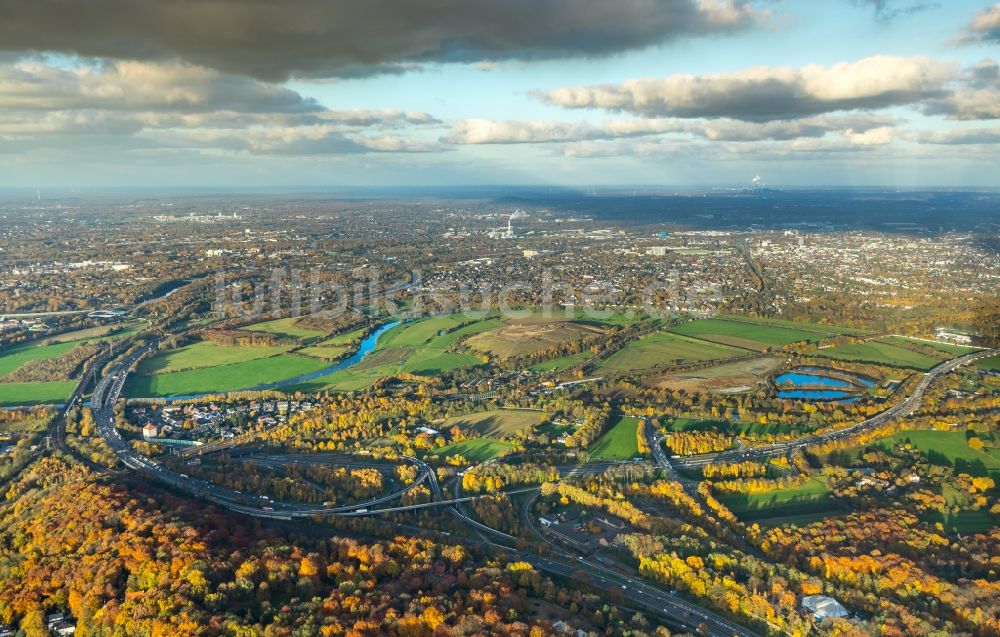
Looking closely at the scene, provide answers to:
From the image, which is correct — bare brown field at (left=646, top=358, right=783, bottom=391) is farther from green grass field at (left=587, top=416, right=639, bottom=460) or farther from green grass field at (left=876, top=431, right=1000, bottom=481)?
green grass field at (left=876, top=431, right=1000, bottom=481)

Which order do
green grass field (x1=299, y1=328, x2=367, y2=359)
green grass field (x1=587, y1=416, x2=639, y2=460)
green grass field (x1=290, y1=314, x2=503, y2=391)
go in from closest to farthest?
green grass field (x1=587, y1=416, x2=639, y2=460) < green grass field (x1=290, y1=314, x2=503, y2=391) < green grass field (x1=299, y1=328, x2=367, y2=359)

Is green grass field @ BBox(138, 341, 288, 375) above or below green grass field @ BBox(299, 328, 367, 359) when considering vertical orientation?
below

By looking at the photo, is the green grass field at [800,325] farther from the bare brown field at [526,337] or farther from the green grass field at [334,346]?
the green grass field at [334,346]

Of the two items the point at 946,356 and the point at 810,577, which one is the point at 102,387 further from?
the point at 946,356

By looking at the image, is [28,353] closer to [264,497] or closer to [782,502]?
[264,497]

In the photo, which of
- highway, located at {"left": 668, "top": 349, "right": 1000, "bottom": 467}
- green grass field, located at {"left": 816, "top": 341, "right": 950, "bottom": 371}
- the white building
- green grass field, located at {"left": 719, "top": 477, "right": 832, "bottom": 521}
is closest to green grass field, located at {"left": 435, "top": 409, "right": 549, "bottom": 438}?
highway, located at {"left": 668, "top": 349, "right": 1000, "bottom": 467}

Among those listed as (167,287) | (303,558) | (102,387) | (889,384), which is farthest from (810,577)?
(167,287)
